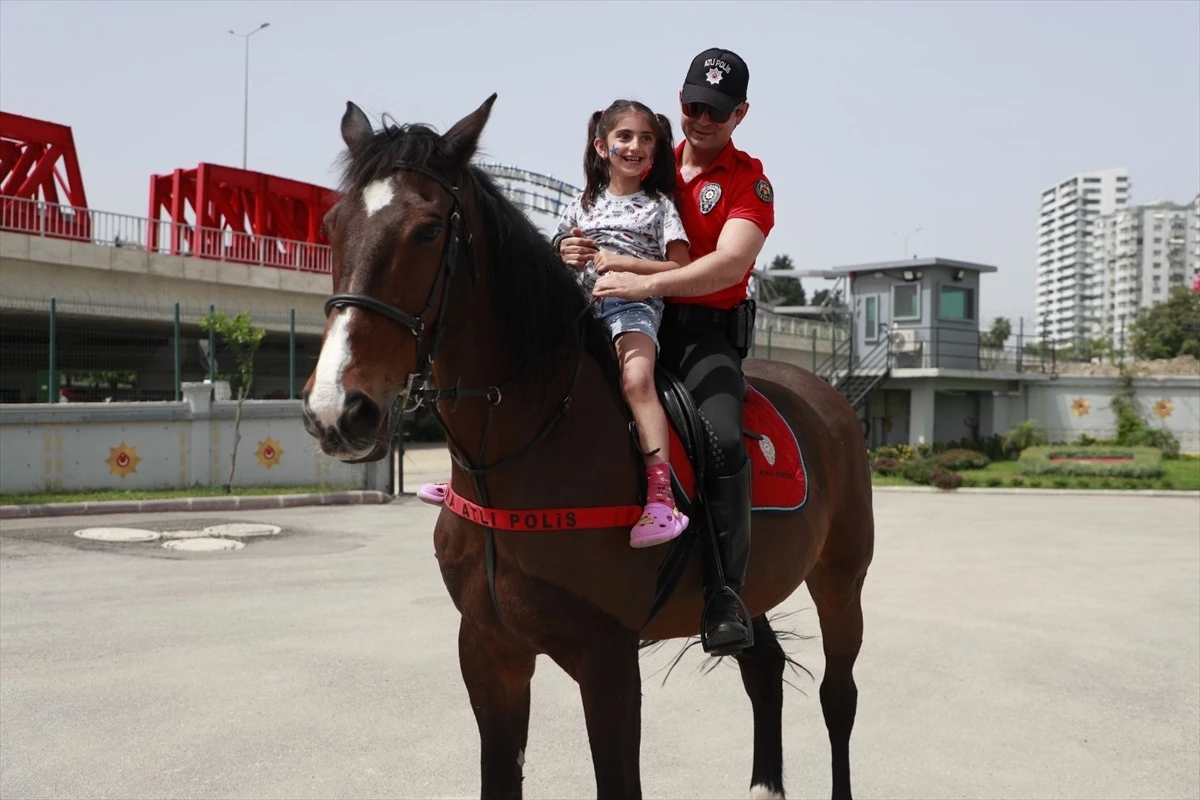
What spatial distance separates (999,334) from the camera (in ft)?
105

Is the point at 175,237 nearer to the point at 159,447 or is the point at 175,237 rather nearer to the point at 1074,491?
the point at 159,447

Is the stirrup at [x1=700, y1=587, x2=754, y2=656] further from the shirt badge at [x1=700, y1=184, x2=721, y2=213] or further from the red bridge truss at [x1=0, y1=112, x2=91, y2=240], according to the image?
the red bridge truss at [x1=0, y1=112, x2=91, y2=240]

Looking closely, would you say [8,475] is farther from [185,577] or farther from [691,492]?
[691,492]

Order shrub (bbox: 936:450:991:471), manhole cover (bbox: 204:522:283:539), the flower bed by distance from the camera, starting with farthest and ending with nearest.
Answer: shrub (bbox: 936:450:991:471) < the flower bed < manhole cover (bbox: 204:522:283:539)

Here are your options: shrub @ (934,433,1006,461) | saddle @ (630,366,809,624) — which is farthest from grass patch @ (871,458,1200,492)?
saddle @ (630,366,809,624)

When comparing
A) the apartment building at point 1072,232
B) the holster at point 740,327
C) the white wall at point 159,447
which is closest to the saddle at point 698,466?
the holster at point 740,327

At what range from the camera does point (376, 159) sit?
249 centimetres

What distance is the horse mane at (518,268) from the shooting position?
2.57m

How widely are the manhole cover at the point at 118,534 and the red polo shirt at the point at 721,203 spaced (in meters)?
10.6

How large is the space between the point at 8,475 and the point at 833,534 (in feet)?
50.3

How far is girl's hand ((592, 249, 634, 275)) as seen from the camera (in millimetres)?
3021

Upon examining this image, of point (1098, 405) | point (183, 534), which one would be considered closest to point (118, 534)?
point (183, 534)

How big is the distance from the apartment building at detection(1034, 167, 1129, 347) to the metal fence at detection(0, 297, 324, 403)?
6123 inches

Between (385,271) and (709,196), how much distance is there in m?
1.37
